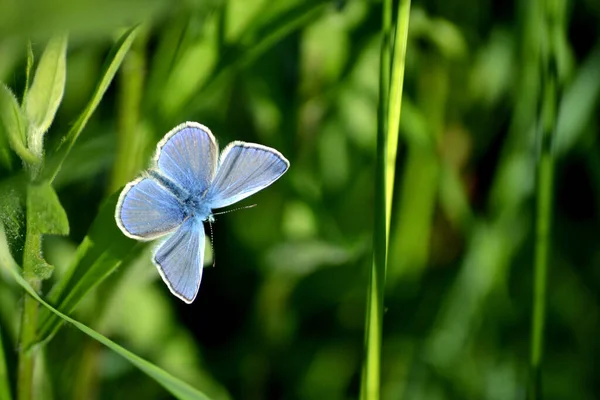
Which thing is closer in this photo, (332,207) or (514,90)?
(332,207)

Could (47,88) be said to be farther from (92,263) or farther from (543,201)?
(543,201)

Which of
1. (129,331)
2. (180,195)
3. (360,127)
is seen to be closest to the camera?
(180,195)

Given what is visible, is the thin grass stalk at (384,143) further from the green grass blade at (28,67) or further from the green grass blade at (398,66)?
the green grass blade at (28,67)

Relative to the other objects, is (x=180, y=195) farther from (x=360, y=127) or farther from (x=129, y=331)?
(x=360, y=127)

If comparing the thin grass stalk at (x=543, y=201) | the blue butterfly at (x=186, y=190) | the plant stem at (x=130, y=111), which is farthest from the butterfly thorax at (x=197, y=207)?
the thin grass stalk at (x=543, y=201)

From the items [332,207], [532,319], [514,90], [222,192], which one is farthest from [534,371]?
[514,90]

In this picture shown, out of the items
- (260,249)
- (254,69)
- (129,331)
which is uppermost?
(254,69)
